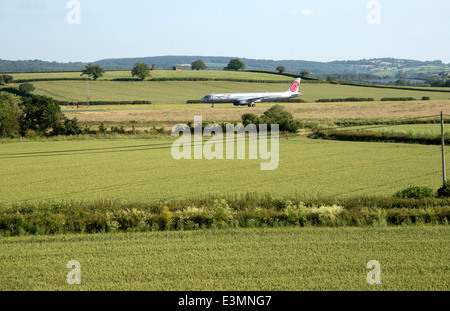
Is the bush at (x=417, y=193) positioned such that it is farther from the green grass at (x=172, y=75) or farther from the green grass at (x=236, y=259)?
the green grass at (x=172, y=75)

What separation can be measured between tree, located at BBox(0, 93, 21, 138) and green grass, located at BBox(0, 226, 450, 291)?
40597 mm

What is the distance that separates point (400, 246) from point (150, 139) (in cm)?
4017

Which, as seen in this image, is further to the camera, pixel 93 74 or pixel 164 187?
pixel 93 74

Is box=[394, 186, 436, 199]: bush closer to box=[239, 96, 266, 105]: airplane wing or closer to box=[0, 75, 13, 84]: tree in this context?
box=[239, 96, 266, 105]: airplane wing

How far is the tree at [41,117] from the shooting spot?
57666 millimetres

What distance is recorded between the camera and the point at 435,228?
16.6 meters

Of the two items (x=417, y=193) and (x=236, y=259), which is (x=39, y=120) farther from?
(x=236, y=259)

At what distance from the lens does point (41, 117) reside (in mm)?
57906

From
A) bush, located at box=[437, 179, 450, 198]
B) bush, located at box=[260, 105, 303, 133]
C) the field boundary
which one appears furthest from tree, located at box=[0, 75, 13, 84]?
bush, located at box=[437, 179, 450, 198]

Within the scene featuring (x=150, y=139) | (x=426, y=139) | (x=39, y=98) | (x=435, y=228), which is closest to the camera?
(x=435, y=228)

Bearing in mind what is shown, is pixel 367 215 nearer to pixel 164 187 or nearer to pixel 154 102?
pixel 164 187

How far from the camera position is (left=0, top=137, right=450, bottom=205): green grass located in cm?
2625

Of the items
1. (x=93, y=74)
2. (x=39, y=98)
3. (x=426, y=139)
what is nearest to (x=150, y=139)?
(x=39, y=98)
